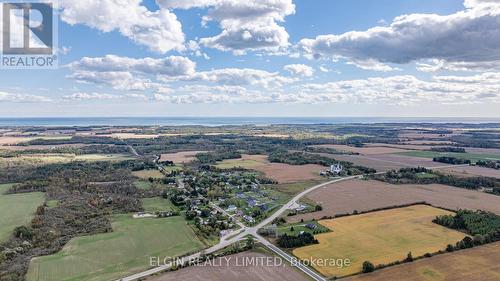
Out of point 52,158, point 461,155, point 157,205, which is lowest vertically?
point 157,205

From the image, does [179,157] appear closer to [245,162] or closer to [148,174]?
[245,162]

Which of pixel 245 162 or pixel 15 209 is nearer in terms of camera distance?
pixel 15 209

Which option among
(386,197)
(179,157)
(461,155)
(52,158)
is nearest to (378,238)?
(386,197)

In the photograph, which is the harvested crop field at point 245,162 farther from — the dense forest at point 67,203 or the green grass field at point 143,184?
the green grass field at point 143,184

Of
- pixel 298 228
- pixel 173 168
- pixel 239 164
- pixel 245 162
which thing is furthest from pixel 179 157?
pixel 298 228

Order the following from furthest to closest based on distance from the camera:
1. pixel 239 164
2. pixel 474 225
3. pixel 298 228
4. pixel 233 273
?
pixel 239 164, pixel 298 228, pixel 474 225, pixel 233 273

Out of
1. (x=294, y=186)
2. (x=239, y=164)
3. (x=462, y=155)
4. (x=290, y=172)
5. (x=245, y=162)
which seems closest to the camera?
(x=294, y=186)

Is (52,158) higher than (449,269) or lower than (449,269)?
higher
